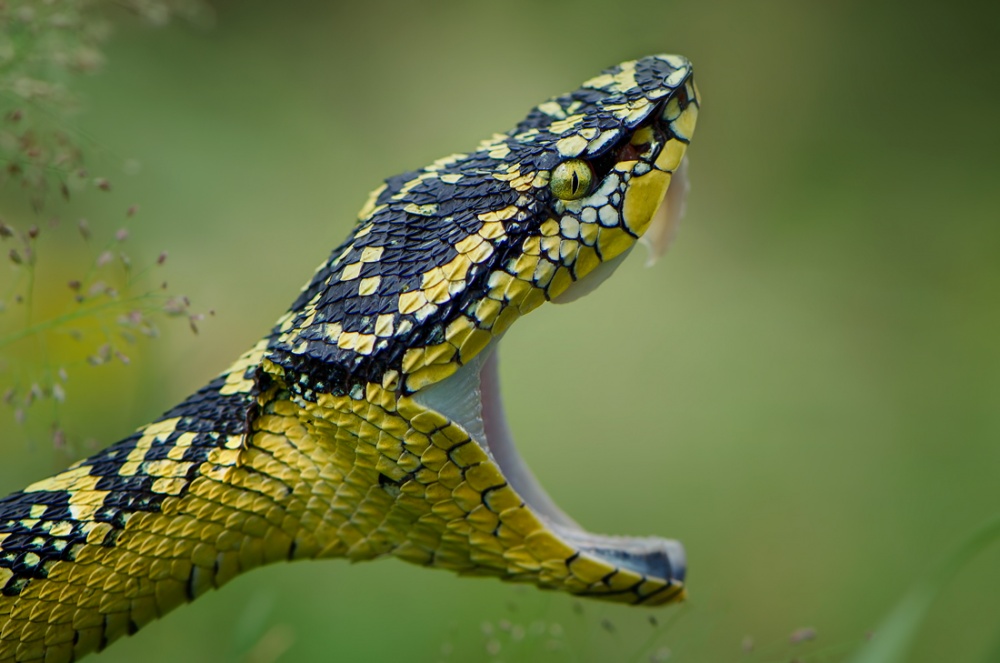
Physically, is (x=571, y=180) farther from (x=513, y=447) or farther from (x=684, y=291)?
(x=684, y=291)

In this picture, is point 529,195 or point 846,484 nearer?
point 529,195

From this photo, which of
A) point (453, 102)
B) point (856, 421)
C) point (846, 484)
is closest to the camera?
point (846, 484)

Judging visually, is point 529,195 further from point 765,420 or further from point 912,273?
point 912,273

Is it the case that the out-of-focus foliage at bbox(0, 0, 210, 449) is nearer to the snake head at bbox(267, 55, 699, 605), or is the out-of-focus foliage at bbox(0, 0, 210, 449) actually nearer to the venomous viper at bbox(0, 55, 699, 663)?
the venomous viper at bbox(0, 55, 699, 663)

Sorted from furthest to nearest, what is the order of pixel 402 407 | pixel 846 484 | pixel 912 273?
pixel 912 273 → pixel 846 484 → pixel 402 407

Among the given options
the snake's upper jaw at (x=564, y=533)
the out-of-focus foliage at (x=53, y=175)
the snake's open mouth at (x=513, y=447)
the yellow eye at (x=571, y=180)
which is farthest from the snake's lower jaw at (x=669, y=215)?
the out-of-focus foliage at (x=53, y=175)

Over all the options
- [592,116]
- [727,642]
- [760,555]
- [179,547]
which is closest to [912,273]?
[760,555]

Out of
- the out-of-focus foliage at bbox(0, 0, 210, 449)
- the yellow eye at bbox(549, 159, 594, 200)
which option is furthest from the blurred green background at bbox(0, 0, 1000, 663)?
the yellow eye at bbox(549, 159, 594, 200)

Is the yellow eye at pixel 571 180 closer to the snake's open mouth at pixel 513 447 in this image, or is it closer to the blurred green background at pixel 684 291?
the snake's open mouth at pixel 513 447
